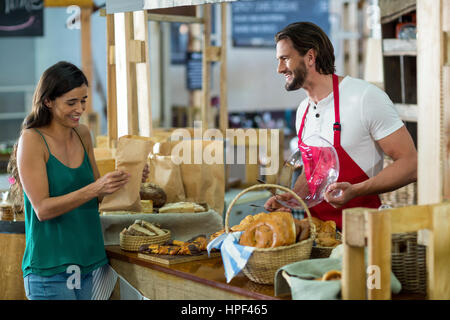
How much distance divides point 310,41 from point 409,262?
1.23 meters

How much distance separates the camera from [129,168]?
2775mm

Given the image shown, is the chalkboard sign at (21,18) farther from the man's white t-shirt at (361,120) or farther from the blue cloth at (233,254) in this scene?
the blue cloth at (233,254)

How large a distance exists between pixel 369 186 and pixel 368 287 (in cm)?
84

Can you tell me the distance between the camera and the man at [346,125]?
2781mm

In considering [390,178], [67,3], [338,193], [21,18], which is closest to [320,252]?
[338,193]

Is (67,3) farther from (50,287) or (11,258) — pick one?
(50,287)

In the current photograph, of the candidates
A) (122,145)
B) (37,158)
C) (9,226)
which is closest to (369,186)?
(122,145)

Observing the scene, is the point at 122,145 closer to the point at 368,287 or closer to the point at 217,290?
the point at 217,290

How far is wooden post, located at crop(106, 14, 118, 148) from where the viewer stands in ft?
12.6

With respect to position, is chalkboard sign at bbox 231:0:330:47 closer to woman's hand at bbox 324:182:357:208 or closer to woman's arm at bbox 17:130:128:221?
woman's hand at bbox 324:182:357:208

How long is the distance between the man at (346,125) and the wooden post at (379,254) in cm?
72

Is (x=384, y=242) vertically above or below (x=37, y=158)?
below

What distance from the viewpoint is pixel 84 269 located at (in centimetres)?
253

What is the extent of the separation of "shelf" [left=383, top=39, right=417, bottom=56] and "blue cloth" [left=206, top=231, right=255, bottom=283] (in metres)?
2.31
